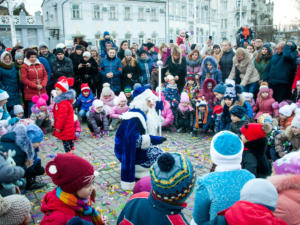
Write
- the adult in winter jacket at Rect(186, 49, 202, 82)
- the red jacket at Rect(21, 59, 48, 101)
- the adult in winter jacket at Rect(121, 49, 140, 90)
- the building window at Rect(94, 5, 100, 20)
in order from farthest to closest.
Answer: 1. the building window at Rect(94, 5, 100, 20)
2. the adult in winter jacket at Rect(121, 49, 140, 90)
3. the adult in winter jacket at Rect(186, 49, 202, 82)
4. the red jacket at Rect(21, 59, 48, 101)

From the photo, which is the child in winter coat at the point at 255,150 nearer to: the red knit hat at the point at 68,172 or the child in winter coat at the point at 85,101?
the red knit hat at the point at 68,172

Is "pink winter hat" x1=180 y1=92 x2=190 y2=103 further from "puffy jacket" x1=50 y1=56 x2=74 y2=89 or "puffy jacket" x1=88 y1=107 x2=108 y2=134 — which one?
"puffy jacket" x1=50 y1=56 x2=74 y2=89

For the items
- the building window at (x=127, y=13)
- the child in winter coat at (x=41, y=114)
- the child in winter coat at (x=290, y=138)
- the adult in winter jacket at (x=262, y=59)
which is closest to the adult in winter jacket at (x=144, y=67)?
the child in winter coat at (x=41, y=114)

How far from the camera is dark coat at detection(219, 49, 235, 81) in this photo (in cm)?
879

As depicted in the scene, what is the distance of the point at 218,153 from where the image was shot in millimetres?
2434

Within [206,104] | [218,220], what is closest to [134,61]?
[206,104]

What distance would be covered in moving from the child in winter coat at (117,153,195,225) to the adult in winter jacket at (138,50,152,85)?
26.5ft

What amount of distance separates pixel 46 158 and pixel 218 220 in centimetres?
509

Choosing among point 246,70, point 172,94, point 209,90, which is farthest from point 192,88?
point 246,70

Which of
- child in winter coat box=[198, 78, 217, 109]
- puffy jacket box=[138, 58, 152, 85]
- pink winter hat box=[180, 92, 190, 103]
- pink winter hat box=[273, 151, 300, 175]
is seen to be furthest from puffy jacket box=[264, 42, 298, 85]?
pink winter hat box=[273, 151, 300, 175]

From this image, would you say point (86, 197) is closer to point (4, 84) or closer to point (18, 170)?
point (18, 170)

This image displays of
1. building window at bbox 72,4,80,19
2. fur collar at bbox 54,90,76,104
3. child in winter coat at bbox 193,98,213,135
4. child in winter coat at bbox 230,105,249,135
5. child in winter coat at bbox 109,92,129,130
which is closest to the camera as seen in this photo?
child in winter coat at bbox 230,105,249,135

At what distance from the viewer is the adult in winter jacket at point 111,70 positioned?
9.24 meters

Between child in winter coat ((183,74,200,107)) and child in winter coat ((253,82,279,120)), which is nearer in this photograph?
child in winter coat ((253,82,279,120))
